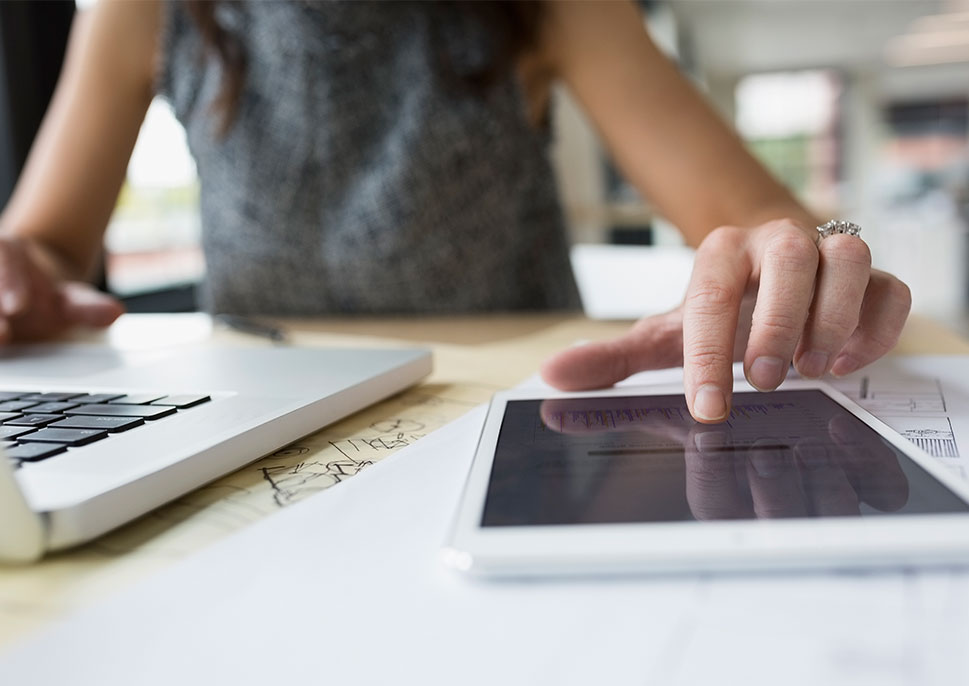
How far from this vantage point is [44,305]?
65cm

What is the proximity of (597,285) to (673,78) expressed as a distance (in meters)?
0.53

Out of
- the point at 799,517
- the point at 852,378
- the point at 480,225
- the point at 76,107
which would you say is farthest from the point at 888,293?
the point at 76,107

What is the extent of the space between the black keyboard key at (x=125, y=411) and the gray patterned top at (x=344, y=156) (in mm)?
436

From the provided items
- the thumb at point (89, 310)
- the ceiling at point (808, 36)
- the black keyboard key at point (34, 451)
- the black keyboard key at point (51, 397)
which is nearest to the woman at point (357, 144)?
the thumb at point (89, 310)

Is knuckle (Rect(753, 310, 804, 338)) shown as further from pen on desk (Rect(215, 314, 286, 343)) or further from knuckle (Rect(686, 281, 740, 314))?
pen on desk (Rect(215, 314, 286, 343))

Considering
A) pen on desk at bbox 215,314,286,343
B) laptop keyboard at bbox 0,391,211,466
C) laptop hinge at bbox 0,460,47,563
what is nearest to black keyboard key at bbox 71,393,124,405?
laptop keyboard at bbox 0,391,211,466

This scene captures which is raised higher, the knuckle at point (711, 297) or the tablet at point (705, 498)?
the knuckle at point (711, 297)

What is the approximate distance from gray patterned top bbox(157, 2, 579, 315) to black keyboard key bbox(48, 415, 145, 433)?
0.46 m

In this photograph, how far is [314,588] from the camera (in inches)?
8.7

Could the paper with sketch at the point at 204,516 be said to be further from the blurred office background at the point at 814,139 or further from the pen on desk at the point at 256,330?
the blurred office background at the point at 814,139

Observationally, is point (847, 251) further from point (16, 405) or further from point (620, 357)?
point (16, 405)

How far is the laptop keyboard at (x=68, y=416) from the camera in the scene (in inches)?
11.5

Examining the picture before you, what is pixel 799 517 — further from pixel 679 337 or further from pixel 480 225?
pixel 480 225

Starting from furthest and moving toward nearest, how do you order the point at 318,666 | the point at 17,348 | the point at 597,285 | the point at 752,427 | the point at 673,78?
the point at 597,285, the point at 673,78, the point at 17,348, the point at 752,427, the point at 318,666
